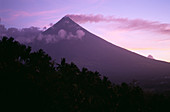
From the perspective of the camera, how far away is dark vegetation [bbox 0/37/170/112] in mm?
9461

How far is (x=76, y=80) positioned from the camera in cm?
1434

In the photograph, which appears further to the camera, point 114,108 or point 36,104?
point 114,108

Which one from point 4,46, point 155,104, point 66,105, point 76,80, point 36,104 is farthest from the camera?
point 155,104

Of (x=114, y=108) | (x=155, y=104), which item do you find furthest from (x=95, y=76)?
(x=155, y=104)

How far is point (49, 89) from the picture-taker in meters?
10.3

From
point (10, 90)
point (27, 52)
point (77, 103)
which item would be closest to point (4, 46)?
point (27, 52)

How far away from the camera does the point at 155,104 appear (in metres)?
22.7

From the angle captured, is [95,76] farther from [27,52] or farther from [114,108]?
[27,52]

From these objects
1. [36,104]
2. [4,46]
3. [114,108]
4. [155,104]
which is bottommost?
[155,104]

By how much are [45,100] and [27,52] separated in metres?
4.62

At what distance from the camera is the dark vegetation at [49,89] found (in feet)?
31.0

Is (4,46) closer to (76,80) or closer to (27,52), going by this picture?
(27,52)

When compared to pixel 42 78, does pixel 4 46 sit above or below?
above

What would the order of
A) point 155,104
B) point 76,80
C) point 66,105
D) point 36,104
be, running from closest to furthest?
point 36,104 < point 66,105 < point 76,80 < point 155,104
